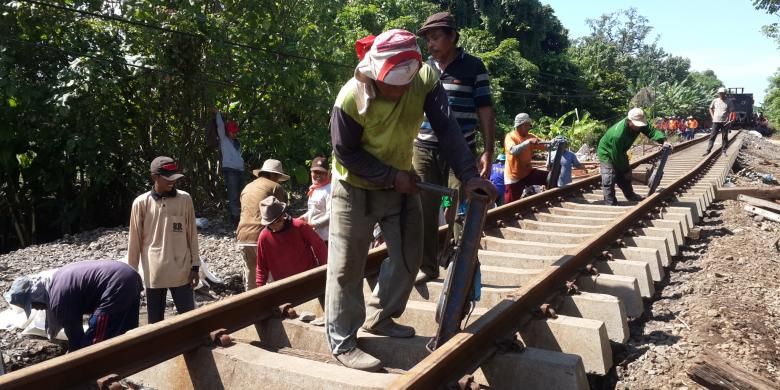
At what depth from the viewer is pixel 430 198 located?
423 centimetres

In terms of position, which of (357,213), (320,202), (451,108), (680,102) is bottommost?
(320,202)

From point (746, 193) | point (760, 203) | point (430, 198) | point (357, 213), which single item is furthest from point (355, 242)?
point (746, 193)

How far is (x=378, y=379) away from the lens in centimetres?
272

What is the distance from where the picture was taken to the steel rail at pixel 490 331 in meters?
2.65

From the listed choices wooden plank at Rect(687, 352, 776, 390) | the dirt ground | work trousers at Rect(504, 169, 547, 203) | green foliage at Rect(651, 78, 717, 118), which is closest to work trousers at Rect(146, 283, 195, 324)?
the dirt ground

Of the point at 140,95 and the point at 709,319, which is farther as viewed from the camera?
the point at 140,95

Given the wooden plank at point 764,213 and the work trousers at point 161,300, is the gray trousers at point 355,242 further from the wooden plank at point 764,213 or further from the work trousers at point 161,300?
the wooden plank at point 764,213

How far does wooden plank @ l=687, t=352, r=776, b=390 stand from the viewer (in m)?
3.15

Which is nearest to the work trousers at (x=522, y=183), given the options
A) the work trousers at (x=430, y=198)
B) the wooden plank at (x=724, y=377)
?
the work trousers at (x=430, y=198)

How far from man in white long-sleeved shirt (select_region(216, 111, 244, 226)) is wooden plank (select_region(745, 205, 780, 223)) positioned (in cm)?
769

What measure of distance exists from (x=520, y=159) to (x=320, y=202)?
3196 mm

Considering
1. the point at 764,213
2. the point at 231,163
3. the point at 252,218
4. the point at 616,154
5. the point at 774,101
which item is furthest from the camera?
the point at 774,101

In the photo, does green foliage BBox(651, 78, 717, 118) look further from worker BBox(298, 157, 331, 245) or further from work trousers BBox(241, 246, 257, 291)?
work trousers BBox(241, 246, 257, 291)

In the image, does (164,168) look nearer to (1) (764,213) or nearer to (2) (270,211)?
(2) (270,211)
